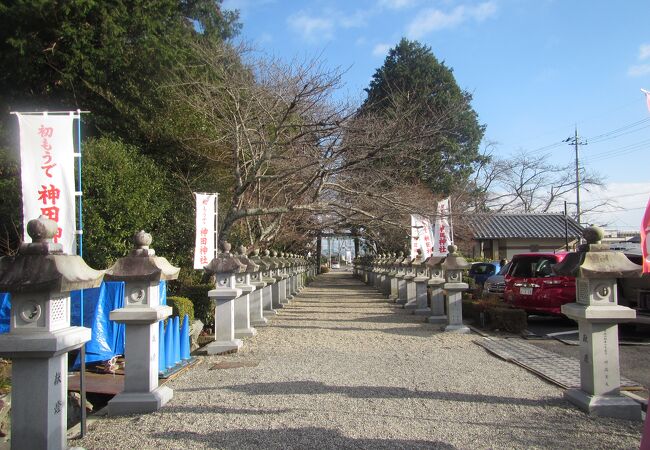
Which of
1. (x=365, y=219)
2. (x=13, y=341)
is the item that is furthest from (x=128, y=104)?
(x=13, y=341)

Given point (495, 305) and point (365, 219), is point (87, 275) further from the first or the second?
point (365, 219)

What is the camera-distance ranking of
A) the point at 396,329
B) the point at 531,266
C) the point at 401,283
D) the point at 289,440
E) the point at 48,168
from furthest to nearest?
A: 1. the point at 401,283
2. the point at 531,266
3. the point at 396,329
4. the point at 48,168
5. the point at 289,440

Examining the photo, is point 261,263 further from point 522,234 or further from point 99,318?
point 522,234

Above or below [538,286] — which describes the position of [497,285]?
below

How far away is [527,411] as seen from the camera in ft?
17.6

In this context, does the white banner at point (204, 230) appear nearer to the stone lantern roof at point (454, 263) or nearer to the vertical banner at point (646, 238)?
the stone lantern roof at point (454, 263)

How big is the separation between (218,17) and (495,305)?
13.8 meters

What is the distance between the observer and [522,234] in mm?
31297

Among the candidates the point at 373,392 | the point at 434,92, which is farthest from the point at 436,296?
the point at 434,92

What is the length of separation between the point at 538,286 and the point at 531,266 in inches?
39.6

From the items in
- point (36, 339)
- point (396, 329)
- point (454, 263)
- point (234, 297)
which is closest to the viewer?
point (36, 339)

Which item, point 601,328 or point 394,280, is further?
point 394,280

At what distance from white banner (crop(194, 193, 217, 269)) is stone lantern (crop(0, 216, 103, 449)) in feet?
26.5

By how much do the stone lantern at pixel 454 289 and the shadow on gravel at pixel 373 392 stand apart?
16.8 feet
